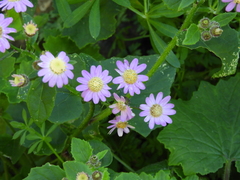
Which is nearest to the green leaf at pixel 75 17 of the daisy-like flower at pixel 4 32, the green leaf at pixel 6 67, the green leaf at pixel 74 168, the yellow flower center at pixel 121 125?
the green leaf at pixel 6 67

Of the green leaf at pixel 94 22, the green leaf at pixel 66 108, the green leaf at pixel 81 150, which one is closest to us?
the green leaf at pixel 81 150

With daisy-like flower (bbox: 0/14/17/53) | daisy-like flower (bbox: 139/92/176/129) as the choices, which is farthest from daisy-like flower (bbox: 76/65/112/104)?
daisy-like flower (bbox: 0/14/17/53)

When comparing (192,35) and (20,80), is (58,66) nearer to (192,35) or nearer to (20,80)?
(20,80)

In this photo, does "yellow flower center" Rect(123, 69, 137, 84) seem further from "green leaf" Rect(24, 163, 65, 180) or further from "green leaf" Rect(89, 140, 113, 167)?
"green leaf" Rect(24, 163, 65, 180)

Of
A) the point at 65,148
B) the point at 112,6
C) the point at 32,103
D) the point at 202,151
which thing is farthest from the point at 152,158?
the point at 32,103

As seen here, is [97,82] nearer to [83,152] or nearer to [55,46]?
[83,152]

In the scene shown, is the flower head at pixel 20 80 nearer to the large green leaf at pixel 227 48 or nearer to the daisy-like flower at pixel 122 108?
the daisy-like flower at pixel 122 108
